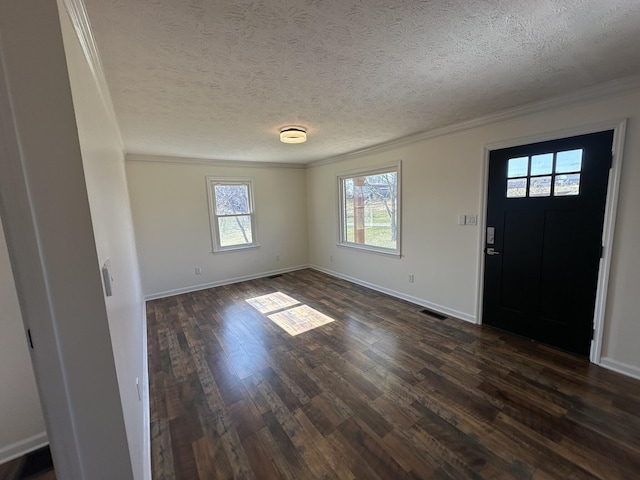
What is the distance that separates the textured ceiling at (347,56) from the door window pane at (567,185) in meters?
0.74

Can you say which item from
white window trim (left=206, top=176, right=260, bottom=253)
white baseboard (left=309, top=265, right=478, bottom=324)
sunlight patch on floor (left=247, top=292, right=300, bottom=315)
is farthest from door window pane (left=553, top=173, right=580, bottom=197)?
white window trim (left=206, top=176, right=260, bottom=253)

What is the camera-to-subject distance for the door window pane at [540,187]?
2.55m

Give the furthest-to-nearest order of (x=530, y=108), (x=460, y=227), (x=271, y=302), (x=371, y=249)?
(x=371, y=249), (x=271, y=302), (x=460, y=227), (x=530, y=108)

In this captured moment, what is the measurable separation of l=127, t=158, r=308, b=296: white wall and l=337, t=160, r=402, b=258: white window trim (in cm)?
122

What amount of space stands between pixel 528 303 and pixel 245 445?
297cm

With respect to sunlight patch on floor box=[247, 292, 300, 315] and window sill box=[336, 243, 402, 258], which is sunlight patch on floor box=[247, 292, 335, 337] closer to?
sunlight patch on floor box=[247, 292, 300, 315]

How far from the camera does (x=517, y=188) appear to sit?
2748 millimetres

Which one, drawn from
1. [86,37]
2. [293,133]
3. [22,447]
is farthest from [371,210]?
[22,447]

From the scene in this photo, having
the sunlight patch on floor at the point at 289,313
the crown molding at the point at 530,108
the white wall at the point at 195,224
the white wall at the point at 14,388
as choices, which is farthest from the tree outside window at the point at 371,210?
the white wall at the point at 14,388

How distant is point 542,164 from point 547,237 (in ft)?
2.35

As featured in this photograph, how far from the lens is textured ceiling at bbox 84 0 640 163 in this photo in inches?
49.0

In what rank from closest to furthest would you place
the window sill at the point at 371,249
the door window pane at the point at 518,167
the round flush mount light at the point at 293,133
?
1. the door window pane at the point at 518,167
2. the round flush mount light at the point at 293,133
3. the window sill at the point at 371,249

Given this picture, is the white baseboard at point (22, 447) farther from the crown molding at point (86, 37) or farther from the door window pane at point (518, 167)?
the door window pane at point (518, 167)

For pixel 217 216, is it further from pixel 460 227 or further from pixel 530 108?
pixel 530 108
